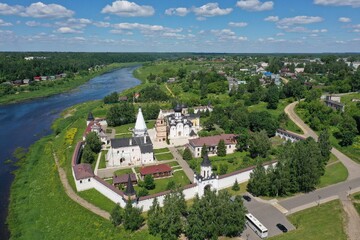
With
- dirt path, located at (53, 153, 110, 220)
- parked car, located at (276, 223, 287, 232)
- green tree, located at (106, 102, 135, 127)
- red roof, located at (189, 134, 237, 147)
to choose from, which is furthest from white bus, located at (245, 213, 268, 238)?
green tree, located at (106, 102, 135, 127)

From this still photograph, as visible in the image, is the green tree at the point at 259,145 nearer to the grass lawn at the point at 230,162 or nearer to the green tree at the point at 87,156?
the grass lawn at the point at 230,162

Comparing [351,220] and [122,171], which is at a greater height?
[351,220]

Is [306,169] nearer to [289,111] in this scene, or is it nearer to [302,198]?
[302,198]

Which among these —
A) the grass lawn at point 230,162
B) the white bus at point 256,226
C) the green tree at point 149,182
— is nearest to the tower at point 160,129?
the grass lawn at point 230,162

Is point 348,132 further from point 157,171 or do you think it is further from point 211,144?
point 157,171

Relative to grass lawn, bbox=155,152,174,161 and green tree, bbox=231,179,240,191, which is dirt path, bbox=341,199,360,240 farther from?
grass lawn, bbox=155,152,174,161

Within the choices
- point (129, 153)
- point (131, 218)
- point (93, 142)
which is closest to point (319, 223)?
point (131, 218)
